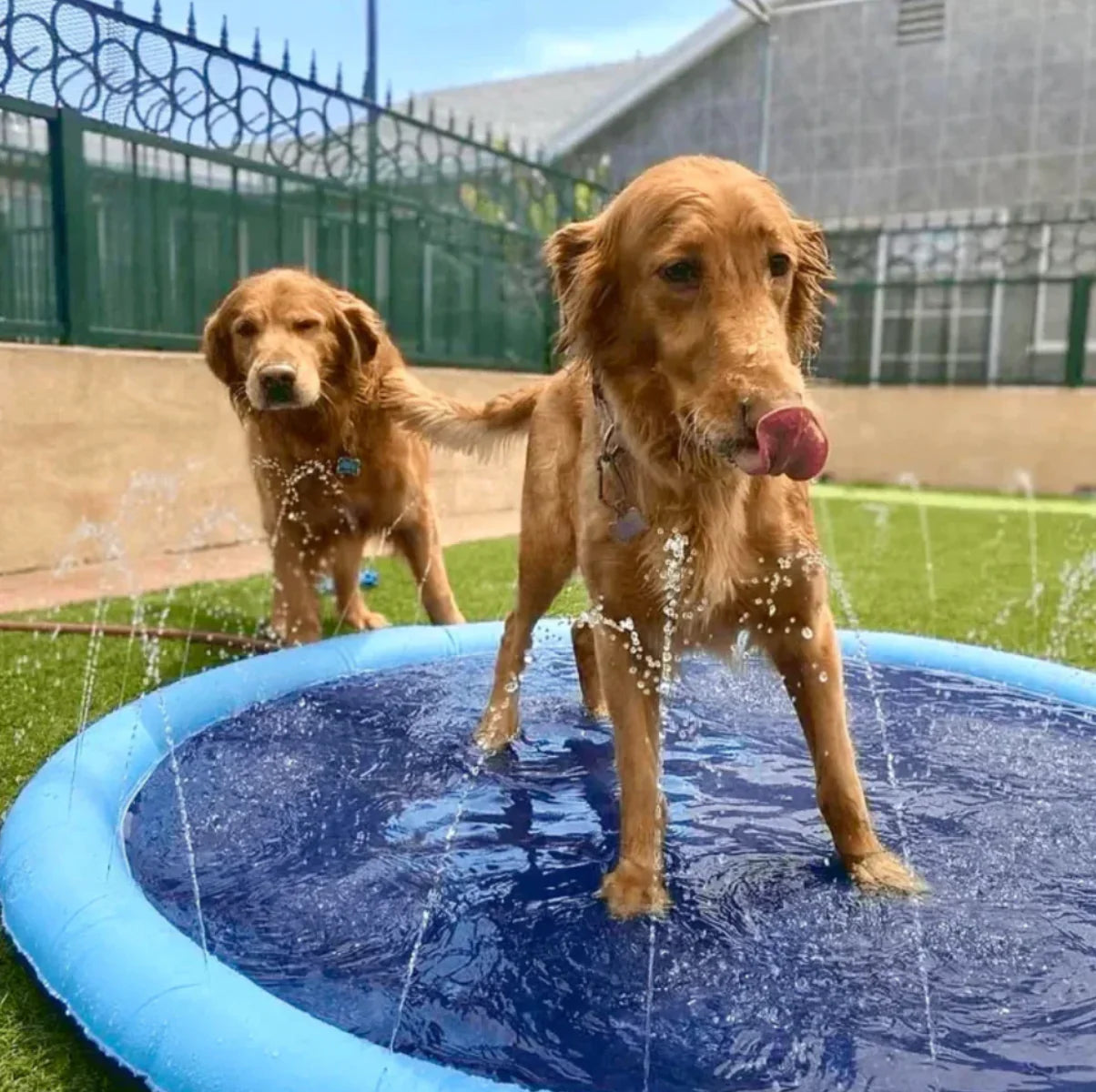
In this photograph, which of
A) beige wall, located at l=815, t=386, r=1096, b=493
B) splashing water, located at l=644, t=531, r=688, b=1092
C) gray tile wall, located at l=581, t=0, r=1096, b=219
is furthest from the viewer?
gray tile wall, located at l=581, t=0, r=1096, b=219

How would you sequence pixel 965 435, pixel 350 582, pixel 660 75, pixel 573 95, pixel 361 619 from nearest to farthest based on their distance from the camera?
pixel 350 582 → pixel 361 619 → pixel 965 435 → pixel 660 75 → pixel 573 95

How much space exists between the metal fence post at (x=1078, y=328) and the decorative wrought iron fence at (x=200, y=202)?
8.23 meters

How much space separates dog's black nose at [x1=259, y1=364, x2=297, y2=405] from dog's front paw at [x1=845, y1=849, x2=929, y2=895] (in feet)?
9.39

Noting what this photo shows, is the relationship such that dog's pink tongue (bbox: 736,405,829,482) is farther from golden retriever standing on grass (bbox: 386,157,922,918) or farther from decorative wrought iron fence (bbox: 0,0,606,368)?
decorative wrought iron fence (bbox: 0,0,606,368)

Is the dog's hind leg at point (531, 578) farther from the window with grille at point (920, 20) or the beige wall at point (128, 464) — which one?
the window with grille at point (920, 20)

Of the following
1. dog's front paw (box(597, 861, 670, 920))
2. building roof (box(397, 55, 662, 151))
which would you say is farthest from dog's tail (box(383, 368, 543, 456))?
building roof (box(397, 55, 662, 151))

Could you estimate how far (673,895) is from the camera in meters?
2.46

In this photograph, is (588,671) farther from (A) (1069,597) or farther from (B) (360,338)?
(A) (1069,597)

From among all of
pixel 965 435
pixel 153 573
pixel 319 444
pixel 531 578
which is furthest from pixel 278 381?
pixel 965 435

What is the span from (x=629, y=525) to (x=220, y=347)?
2.90 metres

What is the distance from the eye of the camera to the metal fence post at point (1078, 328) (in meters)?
14.1

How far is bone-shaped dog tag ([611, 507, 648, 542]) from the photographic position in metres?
2.49

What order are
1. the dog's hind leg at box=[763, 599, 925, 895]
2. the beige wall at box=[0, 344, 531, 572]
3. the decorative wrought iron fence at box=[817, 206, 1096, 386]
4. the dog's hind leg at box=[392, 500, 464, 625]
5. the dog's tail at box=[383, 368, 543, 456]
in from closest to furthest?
the dog's hind leg at box=[763, 599, 925, 895], the dog's tail at box=[383, 368, 543, 456], the dog's hind leg at box=[392, 500, 464, 625], the beige wall at box=[0, 344, 531, 572], the decorative wrought iron fence at box=[817, 206, 1096, 386]

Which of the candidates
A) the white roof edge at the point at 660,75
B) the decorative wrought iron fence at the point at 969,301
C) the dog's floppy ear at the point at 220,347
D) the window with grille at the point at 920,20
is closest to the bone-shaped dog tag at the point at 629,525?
the dog's floppy ear at the point at 220,347
